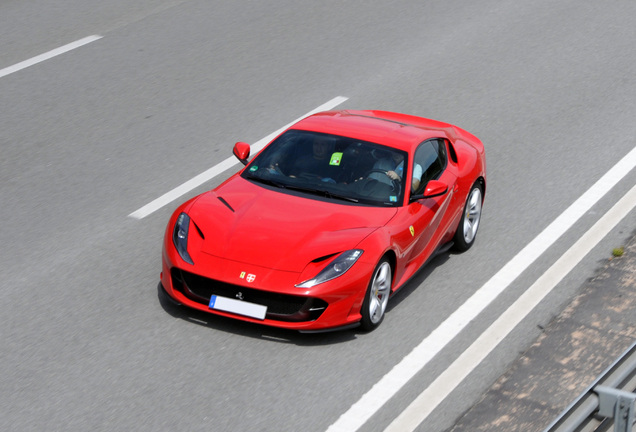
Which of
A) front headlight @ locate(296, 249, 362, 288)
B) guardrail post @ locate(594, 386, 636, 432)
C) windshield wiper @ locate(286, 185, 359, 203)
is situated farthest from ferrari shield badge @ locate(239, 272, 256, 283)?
guardrail post @ locate(594, 386, 636, 432)

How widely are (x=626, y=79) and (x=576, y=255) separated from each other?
5.65 meters

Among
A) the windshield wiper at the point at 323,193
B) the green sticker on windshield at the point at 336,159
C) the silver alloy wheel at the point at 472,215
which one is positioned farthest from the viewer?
the silver alloy wheel at the point at 472,215

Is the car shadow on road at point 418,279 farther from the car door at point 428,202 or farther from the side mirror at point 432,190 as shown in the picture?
the side mirror at point 432,190

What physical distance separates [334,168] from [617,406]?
163 inches

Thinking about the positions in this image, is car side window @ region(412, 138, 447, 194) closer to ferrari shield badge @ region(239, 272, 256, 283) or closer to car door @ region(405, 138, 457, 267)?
car door @ region(405, 138, 457, 267)

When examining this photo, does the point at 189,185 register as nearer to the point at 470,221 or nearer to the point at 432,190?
the point at 470,221

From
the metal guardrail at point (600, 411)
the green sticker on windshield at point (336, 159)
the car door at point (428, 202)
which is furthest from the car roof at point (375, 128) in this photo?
the metal guardrail at point (600, 411)

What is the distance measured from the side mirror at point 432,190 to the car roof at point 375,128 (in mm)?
458

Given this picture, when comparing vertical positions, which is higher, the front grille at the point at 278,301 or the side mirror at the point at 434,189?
the side mirror at the point at 434,189

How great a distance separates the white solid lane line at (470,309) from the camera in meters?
6.66

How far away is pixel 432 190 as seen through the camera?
830cm

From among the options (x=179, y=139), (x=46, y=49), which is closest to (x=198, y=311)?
(x=179, y=139)

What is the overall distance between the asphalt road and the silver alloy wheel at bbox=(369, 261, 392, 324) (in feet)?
0.49

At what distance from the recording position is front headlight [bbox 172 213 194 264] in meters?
7.54
